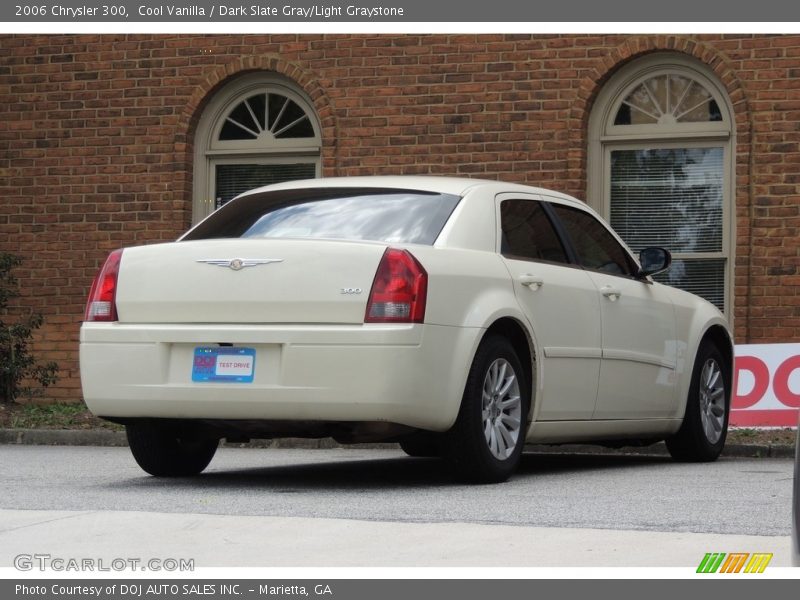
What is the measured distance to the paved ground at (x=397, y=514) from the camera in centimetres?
528

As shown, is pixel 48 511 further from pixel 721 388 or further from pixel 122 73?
pixel 122 73

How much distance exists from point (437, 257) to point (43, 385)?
28.1 ft

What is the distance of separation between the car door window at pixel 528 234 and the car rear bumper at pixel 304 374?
0.90 meters

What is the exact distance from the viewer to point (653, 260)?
955cm

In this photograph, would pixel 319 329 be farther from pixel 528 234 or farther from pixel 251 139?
pixel 251 139

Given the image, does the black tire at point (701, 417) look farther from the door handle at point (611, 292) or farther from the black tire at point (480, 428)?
the black tire at point (480, 428)

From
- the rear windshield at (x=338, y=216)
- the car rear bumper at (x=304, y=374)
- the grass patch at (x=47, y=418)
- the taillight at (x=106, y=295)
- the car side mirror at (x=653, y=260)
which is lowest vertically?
the grass patch at (x=47, y=418)

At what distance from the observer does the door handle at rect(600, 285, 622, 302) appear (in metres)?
8.95

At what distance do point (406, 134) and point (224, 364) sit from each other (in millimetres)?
8012

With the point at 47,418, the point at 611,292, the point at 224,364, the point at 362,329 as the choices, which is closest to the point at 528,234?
the point at 611,292

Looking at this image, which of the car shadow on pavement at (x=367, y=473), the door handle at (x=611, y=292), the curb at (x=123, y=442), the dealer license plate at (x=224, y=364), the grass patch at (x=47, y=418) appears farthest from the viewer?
the grass patch at (x=47, y=418)

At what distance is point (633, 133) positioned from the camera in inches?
581

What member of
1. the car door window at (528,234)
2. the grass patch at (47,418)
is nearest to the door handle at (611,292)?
the car door window at (528,234)

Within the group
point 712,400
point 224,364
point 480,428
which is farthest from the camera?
point 712,400
